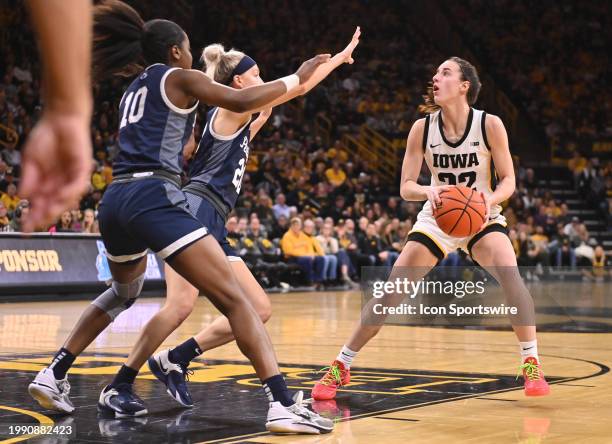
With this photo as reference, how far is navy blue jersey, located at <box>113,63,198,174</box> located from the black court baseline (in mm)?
1220

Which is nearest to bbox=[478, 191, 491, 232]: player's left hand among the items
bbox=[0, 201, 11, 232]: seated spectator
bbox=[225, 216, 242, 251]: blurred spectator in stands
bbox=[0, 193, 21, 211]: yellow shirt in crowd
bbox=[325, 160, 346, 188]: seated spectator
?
bbox=[0, 201, 11, 232]: seated spectator

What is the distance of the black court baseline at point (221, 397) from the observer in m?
4.78

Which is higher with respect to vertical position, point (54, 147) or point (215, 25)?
point (215, 25)

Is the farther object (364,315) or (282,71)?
(282,71)

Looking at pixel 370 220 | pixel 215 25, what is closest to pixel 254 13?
pixel 215 25

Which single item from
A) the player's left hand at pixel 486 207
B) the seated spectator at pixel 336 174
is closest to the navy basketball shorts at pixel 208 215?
the player's left hand at pixel 486 207

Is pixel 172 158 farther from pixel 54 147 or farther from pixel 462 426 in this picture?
pixel 54 147

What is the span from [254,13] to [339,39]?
2.60 metres

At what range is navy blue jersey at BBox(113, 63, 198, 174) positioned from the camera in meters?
4.86

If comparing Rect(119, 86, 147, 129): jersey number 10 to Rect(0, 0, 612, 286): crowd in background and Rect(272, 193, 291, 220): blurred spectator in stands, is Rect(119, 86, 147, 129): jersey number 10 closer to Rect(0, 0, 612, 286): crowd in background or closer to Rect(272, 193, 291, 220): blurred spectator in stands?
Rect(0, 0, 612, 286): crowd in background

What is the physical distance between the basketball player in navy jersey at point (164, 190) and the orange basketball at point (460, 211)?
4.74 ft

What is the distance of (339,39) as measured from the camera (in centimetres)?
2984

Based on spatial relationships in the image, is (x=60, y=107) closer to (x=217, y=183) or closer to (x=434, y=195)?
(x=217, y=183)

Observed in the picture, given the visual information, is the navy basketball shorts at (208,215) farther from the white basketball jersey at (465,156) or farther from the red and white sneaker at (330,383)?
the white basketball jersey at (465,156)
